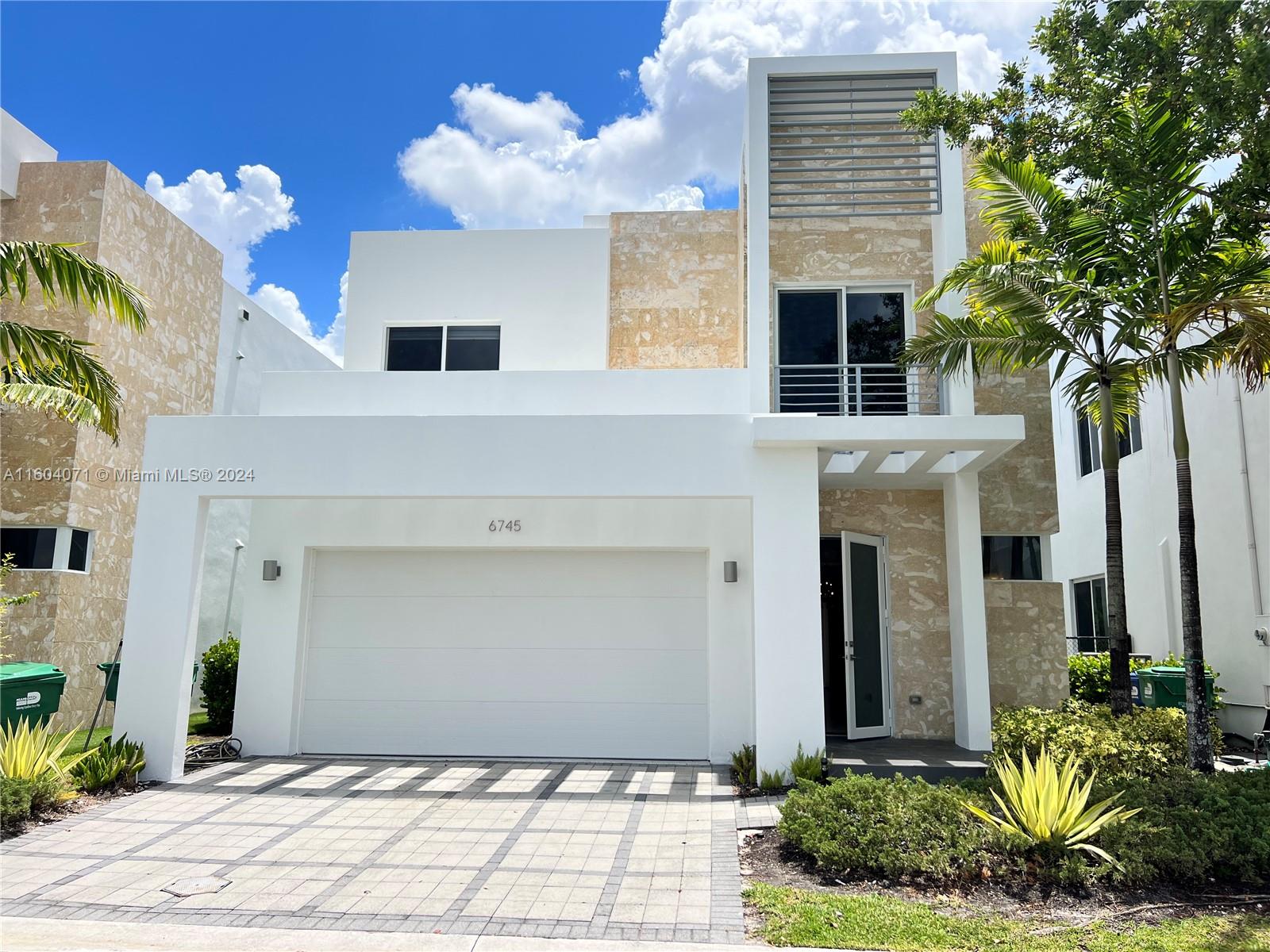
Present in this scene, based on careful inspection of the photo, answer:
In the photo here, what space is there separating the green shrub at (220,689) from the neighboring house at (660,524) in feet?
6.75

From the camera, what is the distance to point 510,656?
1134cm

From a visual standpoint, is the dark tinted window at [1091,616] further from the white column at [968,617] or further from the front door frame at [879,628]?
the front door frame at [879,628]

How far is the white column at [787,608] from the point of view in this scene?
9023 millimetres

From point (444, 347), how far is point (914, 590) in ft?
26.7

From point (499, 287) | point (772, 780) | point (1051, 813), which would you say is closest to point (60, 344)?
point (499, 287)

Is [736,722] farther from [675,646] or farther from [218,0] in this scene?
[218,0]

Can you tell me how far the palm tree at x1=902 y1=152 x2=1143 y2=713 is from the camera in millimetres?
8719

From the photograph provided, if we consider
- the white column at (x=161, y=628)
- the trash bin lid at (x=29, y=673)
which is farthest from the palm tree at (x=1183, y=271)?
the trash bin lid at (x=29, y=673)

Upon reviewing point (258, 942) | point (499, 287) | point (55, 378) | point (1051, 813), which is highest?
point (499, 287)

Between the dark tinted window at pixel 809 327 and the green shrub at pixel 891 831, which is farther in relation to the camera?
the dark tinted window at pixel 809 327

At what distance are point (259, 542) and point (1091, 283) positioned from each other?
10.4m

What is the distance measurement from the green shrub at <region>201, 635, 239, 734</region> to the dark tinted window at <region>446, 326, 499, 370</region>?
18.6ft

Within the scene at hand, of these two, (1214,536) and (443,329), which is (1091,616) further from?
(443,329)

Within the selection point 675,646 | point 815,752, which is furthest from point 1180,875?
point 675,646
